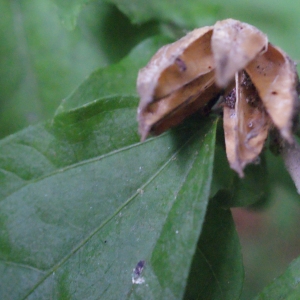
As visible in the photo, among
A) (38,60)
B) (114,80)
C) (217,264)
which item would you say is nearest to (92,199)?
(217,264)

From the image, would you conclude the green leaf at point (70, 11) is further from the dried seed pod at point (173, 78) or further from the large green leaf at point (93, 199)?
the dried seed pod at point (173, 78)

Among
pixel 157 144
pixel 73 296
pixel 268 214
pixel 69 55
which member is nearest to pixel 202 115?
pixel 157 144

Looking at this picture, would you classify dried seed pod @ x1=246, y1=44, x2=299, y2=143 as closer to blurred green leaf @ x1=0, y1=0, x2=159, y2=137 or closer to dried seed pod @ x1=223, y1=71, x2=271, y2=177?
dried seed pod @ x1=223, y1=71, x2=271, y2=177

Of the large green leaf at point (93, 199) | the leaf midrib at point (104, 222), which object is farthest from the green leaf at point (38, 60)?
the leaf midrib at point (104, 222)

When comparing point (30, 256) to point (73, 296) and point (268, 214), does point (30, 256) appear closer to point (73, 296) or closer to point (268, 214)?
point (73, 296)

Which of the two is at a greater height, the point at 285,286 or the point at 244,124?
the point at 244,124

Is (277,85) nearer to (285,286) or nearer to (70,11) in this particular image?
(285,286)
